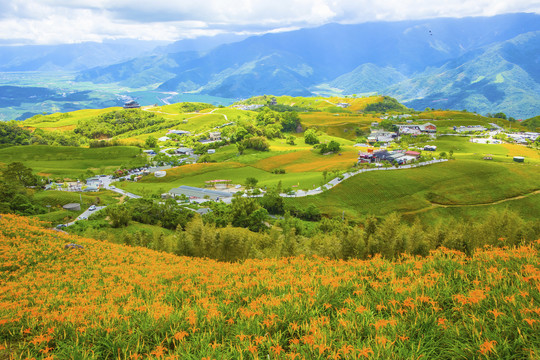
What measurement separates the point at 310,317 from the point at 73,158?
120 meters

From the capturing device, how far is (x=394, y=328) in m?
6.89

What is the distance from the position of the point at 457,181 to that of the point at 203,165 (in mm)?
64025

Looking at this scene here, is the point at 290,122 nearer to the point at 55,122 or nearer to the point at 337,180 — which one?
the point at 337,180

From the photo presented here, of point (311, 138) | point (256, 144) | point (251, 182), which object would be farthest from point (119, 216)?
point (311, 138)

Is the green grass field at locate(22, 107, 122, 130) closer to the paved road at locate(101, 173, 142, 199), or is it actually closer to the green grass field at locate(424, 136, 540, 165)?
the paved road at locate(101, 173, 142, 199)

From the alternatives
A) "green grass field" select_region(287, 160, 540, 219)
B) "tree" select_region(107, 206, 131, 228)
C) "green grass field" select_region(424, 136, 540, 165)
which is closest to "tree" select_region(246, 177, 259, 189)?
"green grass field" select_region(287, 160, 540, 219)

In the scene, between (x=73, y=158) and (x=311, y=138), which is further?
(x=311, y=138)

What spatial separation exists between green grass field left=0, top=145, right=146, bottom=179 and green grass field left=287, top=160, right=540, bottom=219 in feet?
228

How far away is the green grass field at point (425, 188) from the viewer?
177ft

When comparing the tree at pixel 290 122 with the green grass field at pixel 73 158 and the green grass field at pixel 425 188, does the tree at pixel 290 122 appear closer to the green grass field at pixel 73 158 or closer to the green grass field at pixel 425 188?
the green grass field at pixel 73 158

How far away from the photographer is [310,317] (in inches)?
309

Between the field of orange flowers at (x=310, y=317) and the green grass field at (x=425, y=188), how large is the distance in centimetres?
4286

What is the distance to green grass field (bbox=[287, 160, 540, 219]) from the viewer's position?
53.9 m

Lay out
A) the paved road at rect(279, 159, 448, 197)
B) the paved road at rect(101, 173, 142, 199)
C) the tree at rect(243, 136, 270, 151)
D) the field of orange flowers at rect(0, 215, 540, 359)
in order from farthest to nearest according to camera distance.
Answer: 1. the tree at rect(243, 136, 270, 151)
2. the paved road at rect(101, 173, 142, 199)
3. the paved road at rect(279, 159, 448, 197)
4. the field of orange flowers at rect(0, 215, 540, 359)
